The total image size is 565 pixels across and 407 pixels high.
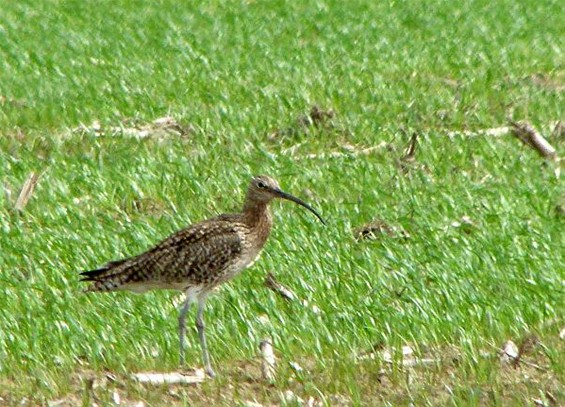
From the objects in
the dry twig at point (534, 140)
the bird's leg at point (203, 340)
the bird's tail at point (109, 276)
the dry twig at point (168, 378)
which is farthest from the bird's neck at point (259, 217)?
the dry twig at point (534, 140)

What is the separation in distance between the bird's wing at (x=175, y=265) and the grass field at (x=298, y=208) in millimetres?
287

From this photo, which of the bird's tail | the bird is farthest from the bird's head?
the bird's tail

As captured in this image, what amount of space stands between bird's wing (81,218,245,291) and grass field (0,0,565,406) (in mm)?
287

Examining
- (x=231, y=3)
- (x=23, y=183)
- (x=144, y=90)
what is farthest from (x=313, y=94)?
(x=231, y=3)

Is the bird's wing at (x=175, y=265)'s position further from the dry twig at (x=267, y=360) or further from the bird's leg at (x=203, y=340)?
the dry twig at (x=267, y=360)

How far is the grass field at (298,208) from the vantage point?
8477mm

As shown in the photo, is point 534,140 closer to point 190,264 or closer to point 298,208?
point 298,208

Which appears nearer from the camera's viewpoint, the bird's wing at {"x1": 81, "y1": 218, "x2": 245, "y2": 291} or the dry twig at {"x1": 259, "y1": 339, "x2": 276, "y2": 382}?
the dry twig at {"x1": 259, "y1": 339, "x2": 276, "y2": 382}

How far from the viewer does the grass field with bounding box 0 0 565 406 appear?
8.48 meters

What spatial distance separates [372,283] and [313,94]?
24.2ft

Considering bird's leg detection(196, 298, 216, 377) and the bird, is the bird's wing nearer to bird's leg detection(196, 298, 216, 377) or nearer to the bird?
the bird

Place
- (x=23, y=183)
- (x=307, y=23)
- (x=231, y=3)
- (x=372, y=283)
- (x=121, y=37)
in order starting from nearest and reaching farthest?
(x=372, y=283), (x=23, y=183), (x=121, y=37), (x=307, y=23), (x=231, y=3)

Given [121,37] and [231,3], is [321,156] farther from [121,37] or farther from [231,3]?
[231,3]

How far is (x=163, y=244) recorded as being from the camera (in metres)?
9.37
